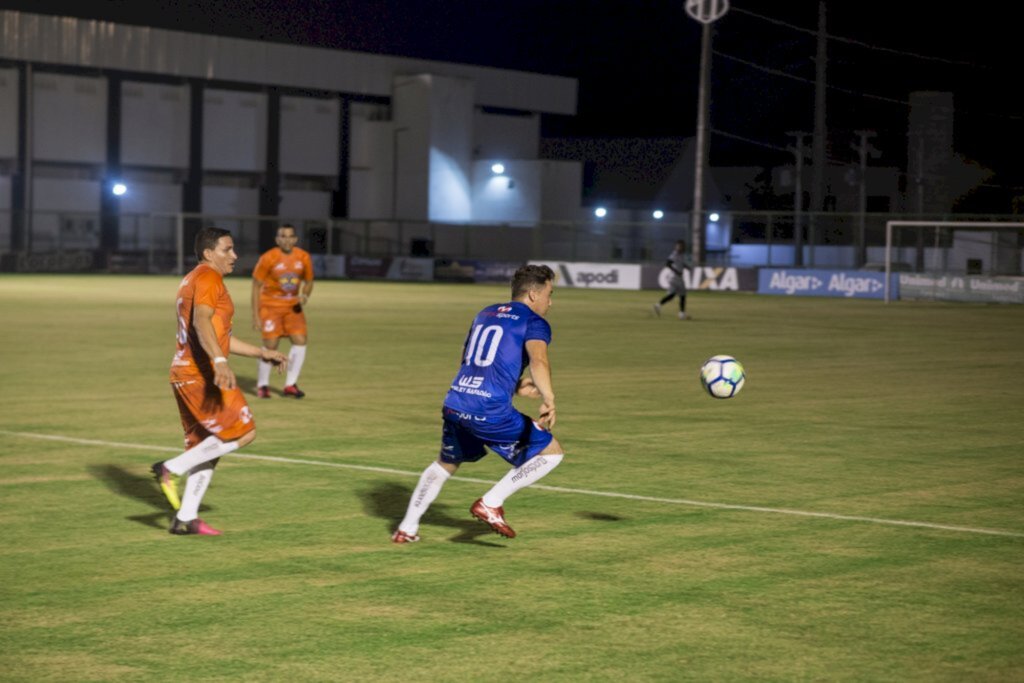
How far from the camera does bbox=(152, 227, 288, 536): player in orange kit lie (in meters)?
8.88

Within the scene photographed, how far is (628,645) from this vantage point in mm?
6633

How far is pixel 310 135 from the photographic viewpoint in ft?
235

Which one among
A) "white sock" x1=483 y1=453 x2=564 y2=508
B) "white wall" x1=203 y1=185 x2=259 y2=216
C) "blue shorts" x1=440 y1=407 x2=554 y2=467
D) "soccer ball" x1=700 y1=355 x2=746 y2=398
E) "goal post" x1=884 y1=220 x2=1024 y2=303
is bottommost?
"white sock" x1=483 y1=453 x2=564 y2=508

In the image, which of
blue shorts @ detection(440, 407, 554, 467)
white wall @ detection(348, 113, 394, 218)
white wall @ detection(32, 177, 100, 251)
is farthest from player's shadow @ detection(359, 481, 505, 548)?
white wall @ detection(348, 113, 394, 218)

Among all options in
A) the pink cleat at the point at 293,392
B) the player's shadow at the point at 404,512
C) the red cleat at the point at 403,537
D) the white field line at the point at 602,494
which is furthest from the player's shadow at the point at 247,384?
the red cleat at the point at 403,537

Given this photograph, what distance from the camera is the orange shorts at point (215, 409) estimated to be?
8.91 metres

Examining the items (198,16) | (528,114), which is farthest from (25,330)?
(528,114)

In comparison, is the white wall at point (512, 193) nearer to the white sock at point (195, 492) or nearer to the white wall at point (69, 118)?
the white wall at point (69, 118)

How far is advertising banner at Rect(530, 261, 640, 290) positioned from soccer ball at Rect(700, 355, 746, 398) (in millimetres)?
43543

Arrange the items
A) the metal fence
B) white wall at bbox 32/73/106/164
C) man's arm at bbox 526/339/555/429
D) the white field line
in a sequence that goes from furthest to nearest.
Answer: white wall at bbox 32/73/106/164 → the metal fence → the white field line → man's arm at bbox 526/339/555/429

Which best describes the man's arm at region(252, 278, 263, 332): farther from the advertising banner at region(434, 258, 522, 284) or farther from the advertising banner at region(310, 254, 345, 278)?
the advertising banner at region(310, 254, 345, 278)

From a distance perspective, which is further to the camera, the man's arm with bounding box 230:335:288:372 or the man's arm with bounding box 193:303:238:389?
the man's arm with bounding box 230:335:288:372

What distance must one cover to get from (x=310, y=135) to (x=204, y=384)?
64.0 meters

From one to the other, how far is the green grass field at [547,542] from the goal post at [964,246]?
96.3 feet
